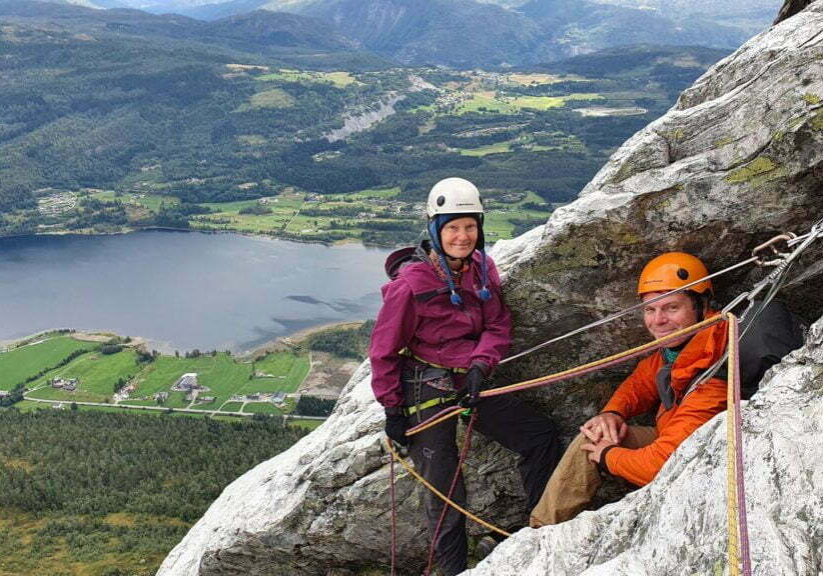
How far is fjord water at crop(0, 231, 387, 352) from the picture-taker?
6975cm

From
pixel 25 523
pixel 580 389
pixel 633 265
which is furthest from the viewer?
pixel 25 523

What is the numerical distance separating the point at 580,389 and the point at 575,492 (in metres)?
1.72

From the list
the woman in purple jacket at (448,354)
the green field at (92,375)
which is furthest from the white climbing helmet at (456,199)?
the green field at (92,375)

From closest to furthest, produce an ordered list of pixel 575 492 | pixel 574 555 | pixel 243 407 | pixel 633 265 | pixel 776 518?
pixel 776 518 → pixel 574 555 → pixel 575 492 → pixel 633 265 → pixel 243 407

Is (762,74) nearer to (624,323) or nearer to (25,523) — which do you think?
(624,323)

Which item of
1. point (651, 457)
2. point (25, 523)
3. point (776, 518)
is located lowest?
point (25, 523)

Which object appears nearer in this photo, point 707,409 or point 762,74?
point 707,409

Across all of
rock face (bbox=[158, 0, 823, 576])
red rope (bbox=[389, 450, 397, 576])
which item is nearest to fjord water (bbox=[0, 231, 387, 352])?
rock face (bbox=[158, 0, 823, 576])

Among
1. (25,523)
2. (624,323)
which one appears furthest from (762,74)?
(25,523)

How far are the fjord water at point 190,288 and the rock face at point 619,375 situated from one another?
59.3 metres

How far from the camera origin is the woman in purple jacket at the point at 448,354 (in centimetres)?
504

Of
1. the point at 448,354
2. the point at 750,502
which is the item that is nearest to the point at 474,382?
the point at 448,354

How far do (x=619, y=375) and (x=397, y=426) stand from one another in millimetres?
2189

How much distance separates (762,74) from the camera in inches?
199
